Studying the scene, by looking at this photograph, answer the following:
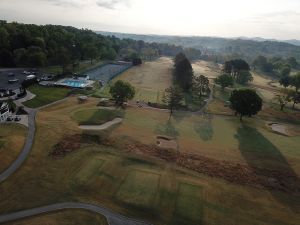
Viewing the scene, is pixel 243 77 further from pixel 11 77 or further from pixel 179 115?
pixel 11 77

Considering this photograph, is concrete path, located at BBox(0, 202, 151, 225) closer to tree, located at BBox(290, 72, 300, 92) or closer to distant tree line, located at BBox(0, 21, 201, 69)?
distant tree line, located at BBox(0, 21, 201, 69)

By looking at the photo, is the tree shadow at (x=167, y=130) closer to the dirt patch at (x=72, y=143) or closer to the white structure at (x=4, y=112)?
the dirt patch at (x=72, y=143)

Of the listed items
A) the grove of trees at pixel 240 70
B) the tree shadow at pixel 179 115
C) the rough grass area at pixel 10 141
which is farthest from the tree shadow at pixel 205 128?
the grove of trees at pixel 240 70

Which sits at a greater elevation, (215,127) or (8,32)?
(8,32)

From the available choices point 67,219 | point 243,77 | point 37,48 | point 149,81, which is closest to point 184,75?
point 149,81

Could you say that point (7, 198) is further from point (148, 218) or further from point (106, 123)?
point (106, 123)

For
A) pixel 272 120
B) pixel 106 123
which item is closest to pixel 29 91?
pixel 106 123
